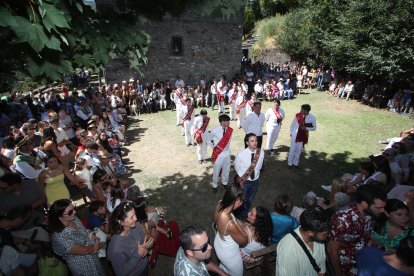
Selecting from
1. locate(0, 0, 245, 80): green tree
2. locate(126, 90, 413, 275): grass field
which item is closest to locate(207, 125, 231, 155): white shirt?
locate(126, 90, 413, 275): grass field

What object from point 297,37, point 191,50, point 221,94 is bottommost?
point 221,94

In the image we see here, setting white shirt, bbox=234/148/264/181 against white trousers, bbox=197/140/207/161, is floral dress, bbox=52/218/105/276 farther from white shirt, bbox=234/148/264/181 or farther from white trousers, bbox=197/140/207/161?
white trousers, bbox=197/140/207/161

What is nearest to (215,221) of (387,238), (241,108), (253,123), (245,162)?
(245,162)

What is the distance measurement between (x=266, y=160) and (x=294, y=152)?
1.04m

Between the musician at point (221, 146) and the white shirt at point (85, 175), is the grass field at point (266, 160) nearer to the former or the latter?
the musician at point (221, 146)

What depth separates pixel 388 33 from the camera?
13.8 metres

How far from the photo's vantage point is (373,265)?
2.67 m

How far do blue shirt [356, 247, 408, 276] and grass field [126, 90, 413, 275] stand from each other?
3.09 m

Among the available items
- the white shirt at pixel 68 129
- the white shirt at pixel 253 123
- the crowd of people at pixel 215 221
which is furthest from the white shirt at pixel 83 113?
the white shirt at pixel 253 123

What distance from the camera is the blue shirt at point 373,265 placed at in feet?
8.47

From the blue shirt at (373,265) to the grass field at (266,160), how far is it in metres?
3.09

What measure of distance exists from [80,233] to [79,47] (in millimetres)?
2217

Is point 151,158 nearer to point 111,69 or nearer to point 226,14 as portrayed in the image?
point 226,14

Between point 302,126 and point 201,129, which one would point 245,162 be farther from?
point 201,129
